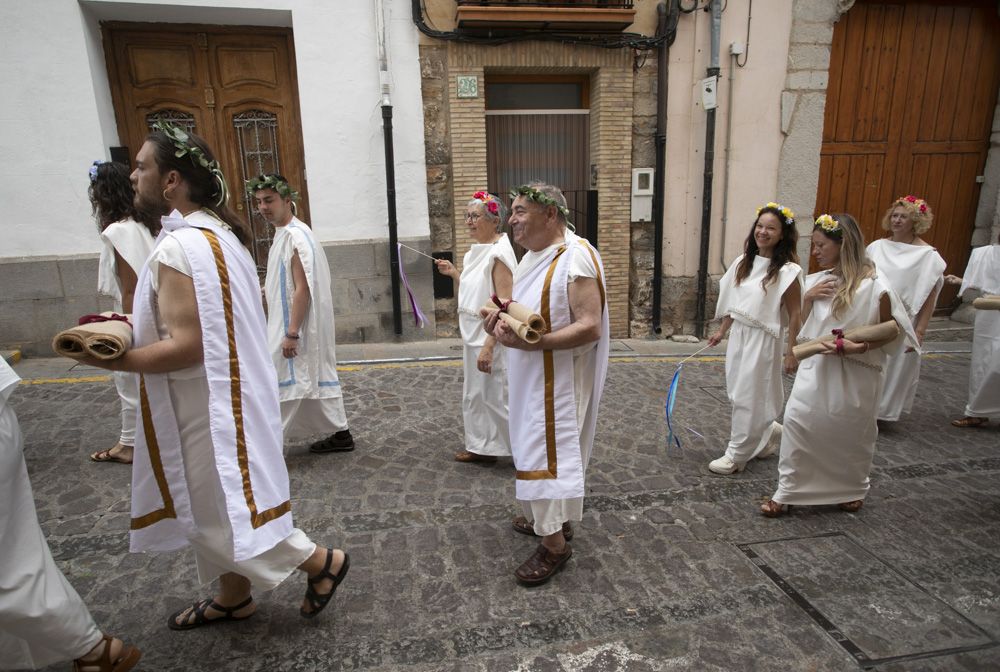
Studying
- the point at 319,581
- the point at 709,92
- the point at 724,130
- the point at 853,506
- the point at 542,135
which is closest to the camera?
the point at 319,581

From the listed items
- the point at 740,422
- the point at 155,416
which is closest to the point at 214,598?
the point at 155,416

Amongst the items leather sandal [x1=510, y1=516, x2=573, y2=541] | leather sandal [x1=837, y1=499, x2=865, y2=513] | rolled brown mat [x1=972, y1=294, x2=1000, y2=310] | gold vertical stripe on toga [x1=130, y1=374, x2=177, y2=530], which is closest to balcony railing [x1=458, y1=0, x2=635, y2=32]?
rolled brown mat [x1=972, y1=294, x2=1000, y2=310]

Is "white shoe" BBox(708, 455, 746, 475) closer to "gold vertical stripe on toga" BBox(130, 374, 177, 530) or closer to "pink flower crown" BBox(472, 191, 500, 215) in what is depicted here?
"pink flower crown" BBox(472, 191, 500, 215)

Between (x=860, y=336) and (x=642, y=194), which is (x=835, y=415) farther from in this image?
(x=642, y=194)

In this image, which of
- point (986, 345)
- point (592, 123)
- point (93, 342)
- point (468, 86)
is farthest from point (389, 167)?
point (986, 345)

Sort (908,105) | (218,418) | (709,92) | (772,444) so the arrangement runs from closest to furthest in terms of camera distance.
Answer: (218,418)
(772,444)
(709,92)
(908,105)

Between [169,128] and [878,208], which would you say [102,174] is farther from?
[878,208]

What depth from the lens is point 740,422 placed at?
12.6ft

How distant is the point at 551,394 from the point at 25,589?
1957mm

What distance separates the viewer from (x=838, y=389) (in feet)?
10.7

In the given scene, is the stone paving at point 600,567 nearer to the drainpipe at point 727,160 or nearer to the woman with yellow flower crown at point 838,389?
the woman with yellow flower crown at point 838,389

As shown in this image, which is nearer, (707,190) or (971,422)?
(971,422)

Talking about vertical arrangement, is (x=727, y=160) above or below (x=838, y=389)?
above

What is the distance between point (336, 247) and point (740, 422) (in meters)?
5.06
